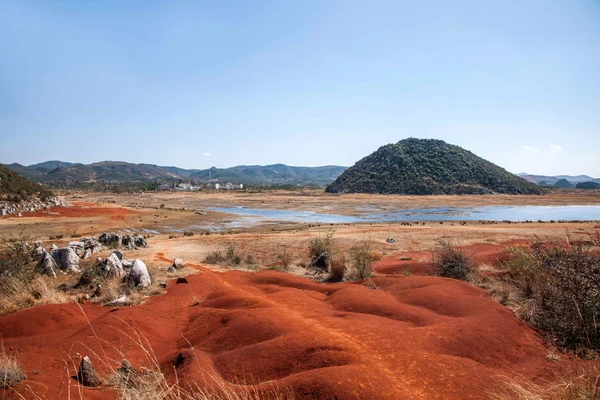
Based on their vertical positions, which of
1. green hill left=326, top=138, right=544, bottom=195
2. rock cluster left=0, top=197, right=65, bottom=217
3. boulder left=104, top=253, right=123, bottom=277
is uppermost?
green hill left=326, top=138, right=544, bottom=195

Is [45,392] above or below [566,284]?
below

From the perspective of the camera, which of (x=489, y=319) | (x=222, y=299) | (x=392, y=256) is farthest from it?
(x=392, y=256)

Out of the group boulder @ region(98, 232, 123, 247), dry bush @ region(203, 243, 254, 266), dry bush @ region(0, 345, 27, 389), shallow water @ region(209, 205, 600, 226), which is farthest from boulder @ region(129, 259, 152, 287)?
shallow water @ region(209, 205, 600, 226)

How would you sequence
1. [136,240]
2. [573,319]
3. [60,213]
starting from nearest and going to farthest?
1. [573,319]
2. [136,240]
3. [60,213]

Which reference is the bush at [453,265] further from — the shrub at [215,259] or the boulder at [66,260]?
the boulder at [66,260]

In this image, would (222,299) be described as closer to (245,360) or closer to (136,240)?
(245,360)

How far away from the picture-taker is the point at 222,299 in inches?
398

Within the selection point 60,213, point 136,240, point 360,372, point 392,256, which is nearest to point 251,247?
point 136,240

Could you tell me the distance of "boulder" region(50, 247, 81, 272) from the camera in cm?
1394

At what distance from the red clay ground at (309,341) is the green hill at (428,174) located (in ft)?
307

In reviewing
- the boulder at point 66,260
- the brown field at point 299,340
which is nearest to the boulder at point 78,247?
the boulder at point 66,260

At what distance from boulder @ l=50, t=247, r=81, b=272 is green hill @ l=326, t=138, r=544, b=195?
305 feet

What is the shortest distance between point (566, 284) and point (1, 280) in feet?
48.8

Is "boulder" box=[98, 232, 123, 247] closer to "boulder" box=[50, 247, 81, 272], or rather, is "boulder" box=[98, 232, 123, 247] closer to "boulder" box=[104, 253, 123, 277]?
"boulder" box=[50, 247, 81, 272]
